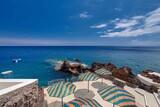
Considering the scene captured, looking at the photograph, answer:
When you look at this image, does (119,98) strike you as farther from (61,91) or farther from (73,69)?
(73,69)

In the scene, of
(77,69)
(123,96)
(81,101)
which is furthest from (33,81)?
(77,69)

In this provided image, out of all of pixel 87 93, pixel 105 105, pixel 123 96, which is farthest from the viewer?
pixel 87 93

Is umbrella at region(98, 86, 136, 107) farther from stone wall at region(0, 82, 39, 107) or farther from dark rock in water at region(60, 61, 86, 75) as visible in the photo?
dark rock in water at region(60, 61, 86, 75)

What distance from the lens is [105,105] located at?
22.4 feet

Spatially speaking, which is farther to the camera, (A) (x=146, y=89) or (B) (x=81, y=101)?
(A) (x=146, y=89)

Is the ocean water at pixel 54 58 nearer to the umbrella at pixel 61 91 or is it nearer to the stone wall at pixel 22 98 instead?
the umbrella at pixel 61 91

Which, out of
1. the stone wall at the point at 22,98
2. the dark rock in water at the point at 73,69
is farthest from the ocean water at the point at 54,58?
the stone wall at the point at 22,98

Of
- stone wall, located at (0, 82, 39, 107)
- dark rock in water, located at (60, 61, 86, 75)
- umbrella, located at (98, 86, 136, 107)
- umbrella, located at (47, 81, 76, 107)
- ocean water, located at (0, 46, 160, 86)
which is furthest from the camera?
ocean water, located at (0, 46, 160, 86)

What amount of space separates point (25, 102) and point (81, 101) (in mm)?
2446

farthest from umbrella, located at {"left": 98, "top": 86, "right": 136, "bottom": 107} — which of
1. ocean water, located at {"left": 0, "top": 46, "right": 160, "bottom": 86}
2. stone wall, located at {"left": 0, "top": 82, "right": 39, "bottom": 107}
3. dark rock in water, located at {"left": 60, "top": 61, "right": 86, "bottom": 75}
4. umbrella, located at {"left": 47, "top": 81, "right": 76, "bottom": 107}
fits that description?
dark rock in water, located at {"left": 60, "top": 61, "right": 86, "bottom": 75}

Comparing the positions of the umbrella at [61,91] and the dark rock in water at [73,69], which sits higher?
the umbrella at [61,91]

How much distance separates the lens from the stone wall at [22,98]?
361cm

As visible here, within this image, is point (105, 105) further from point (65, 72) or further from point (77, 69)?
point (65, 72)

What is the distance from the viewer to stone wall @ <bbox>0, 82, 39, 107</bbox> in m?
3.61
